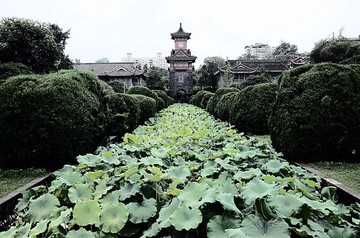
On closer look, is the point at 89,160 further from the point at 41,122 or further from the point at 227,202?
the point at 227,202

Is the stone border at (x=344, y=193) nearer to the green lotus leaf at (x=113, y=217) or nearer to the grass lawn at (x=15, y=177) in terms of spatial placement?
the green lotus leaf at (x=113, y=217)

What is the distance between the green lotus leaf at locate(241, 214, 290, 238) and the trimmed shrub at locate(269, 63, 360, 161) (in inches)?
154

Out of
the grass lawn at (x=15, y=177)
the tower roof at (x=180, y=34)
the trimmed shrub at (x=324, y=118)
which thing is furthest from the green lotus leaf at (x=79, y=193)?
the tower roof at (x=180, y=34)

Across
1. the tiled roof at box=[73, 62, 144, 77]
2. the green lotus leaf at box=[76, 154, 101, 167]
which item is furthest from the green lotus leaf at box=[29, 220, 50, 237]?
the tiled roof at box=[73, 62, 144, 77]

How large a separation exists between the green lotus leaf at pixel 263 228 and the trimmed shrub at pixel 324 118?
391 cm

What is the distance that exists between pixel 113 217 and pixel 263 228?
1.03 metres

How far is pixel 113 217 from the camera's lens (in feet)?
7.87

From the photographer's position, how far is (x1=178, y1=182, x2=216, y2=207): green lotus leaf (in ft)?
7.54

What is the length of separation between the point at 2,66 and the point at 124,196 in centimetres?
2002

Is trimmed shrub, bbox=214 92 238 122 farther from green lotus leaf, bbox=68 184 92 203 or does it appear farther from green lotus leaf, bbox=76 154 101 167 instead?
green lotus leaf, bbox=68 184 92 203

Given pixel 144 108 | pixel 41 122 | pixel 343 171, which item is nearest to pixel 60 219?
pixel 41 122

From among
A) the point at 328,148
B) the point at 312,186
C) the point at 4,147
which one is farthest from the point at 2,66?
the point at 312,186

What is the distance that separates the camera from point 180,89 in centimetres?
4769

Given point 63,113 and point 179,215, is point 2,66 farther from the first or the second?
point 179,215
